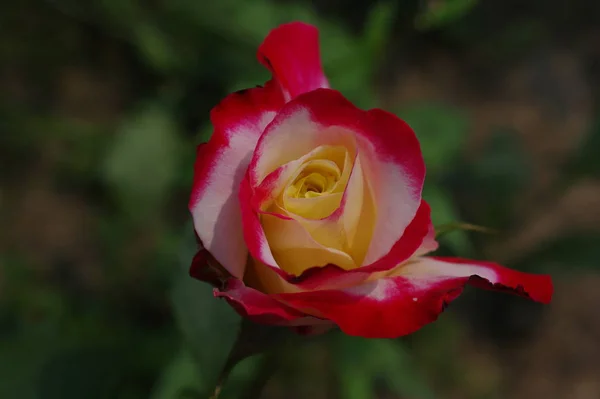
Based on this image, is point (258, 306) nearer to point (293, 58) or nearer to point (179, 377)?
point (293, 58)

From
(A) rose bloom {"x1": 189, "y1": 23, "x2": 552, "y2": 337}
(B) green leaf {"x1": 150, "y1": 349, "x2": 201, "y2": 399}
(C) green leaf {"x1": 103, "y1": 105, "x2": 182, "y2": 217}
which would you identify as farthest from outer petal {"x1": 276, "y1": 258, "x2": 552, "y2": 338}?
(C) green leaf {"x1": 103, "y1": 105, "x2": 182, "y2": 217}

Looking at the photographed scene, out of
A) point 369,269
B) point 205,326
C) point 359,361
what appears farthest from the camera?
point 359,361

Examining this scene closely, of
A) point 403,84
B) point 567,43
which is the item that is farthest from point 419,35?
point 567,43

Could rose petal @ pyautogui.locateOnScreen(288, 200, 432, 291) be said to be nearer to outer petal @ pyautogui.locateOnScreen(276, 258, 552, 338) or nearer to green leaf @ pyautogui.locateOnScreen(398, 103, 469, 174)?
outer petal @ pyautogui.locateOnScreen(276, 258, 552, 338)

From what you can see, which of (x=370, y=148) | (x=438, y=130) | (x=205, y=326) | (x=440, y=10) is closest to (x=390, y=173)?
(x=370, y=148)

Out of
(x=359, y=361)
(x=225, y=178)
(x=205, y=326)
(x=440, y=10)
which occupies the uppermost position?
(x=440, y=10)

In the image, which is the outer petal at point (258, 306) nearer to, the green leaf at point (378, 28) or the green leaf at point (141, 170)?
the green leaf at point (378, 28)
